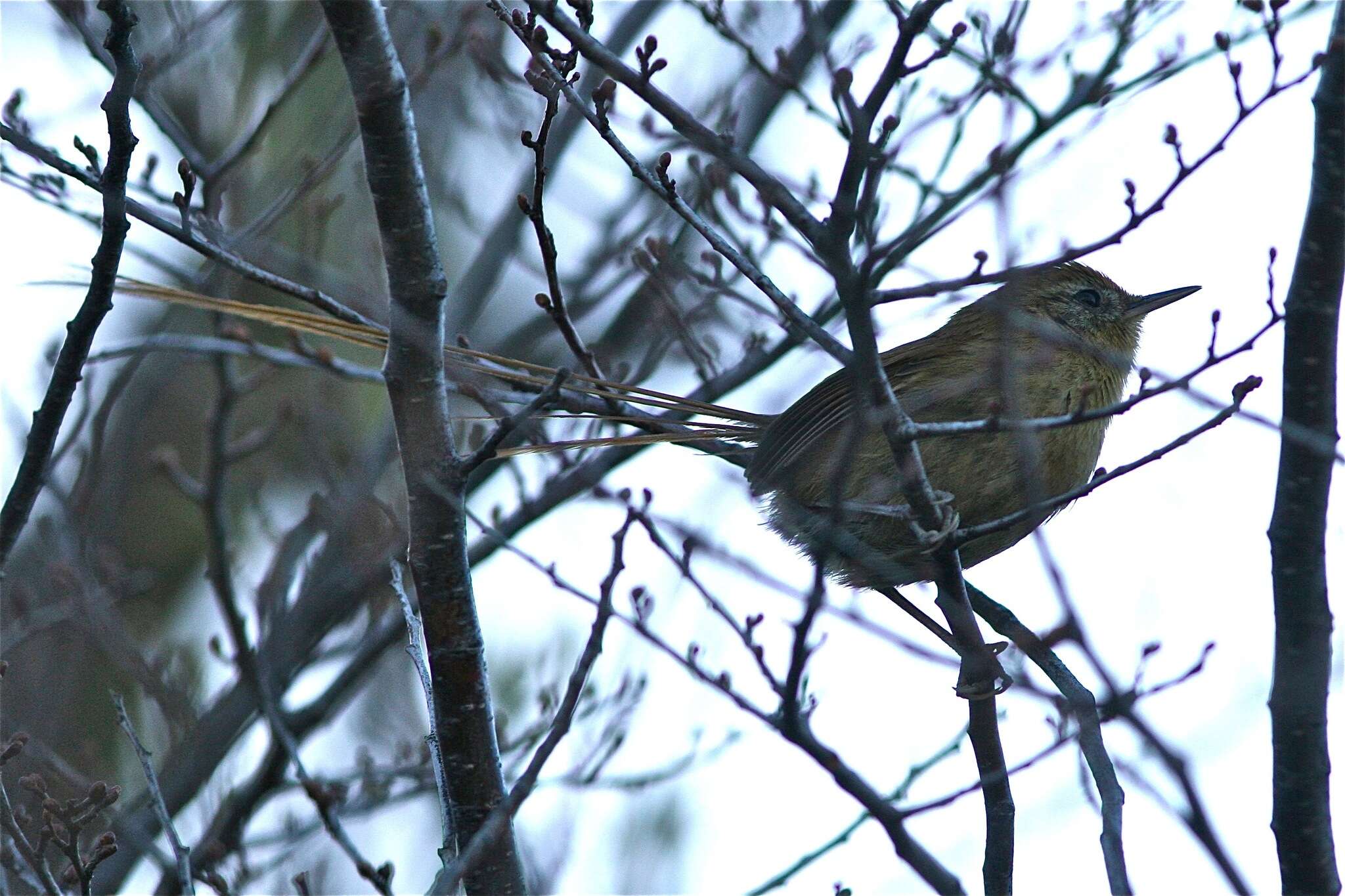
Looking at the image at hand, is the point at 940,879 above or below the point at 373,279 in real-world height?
below

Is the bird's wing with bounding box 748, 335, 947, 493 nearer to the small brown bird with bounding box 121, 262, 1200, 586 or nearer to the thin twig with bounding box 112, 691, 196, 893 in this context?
the small brown bird with bounding box 121, 262, 1200, 586

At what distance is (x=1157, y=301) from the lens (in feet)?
18.4

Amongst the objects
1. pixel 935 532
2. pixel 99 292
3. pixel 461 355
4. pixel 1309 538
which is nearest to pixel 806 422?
pixel 461 355

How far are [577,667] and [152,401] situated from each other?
5.58 metres

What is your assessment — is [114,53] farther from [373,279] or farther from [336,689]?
[373,279]

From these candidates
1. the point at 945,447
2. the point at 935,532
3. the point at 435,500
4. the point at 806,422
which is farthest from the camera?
the point at 806,422

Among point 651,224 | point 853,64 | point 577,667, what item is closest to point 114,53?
point 577,667

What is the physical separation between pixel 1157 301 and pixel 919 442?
5.71 feet

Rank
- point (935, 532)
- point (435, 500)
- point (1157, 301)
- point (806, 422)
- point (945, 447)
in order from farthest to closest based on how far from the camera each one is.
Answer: point (1157, 301) → point (806, 422) → point (945, 447) → point (935, 532) → point (435, 500)

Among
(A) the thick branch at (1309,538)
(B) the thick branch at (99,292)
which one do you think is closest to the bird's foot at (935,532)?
(A) the thick branch at (1309,538)

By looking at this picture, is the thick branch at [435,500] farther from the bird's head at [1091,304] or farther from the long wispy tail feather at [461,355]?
the bird's head at [1091,304]

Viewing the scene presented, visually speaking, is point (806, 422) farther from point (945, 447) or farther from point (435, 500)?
point (435, 500)

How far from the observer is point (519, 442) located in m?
5.68

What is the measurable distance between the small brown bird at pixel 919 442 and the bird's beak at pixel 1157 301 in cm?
64
